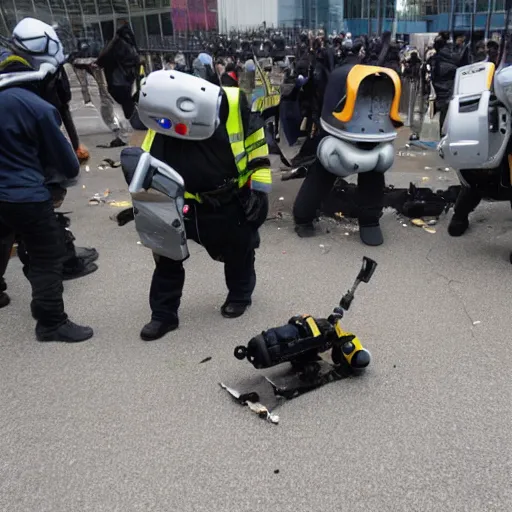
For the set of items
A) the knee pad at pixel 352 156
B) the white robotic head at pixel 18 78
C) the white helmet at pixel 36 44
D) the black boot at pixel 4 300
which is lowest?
the black boot at pixel 4 300

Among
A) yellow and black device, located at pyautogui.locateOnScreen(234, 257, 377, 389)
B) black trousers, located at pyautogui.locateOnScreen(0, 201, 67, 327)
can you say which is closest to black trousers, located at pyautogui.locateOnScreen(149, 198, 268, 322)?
black trousers, located at pyautogui.locateOnScreen(0, 201, 67, 327)

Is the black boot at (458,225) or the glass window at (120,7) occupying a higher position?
the glass window at (120,7)

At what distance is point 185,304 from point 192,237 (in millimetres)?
647

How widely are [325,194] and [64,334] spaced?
2441mm

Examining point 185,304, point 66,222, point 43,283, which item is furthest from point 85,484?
point 66,222

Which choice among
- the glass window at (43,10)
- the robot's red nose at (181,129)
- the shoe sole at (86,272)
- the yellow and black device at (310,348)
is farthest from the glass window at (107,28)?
the yellow and black device at (310,348)

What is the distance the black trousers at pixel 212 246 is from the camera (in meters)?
2.97

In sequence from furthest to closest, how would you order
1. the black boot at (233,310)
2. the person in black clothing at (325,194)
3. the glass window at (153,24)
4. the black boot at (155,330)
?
the glass window at (153,24) → the person in black clothing at (325,194) → the black boot at (233,310) → the black boot at (155,330)

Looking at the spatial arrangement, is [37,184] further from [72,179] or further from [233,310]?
[233,310]

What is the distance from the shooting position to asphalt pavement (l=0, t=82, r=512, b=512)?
204cm

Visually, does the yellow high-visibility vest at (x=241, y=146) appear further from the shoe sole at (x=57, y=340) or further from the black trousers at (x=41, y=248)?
the shoe sole at (x=57, y=340)

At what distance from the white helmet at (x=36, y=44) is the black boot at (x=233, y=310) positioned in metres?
2.04

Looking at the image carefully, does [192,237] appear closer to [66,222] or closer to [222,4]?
[66,222]

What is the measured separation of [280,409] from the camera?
2.47 m
